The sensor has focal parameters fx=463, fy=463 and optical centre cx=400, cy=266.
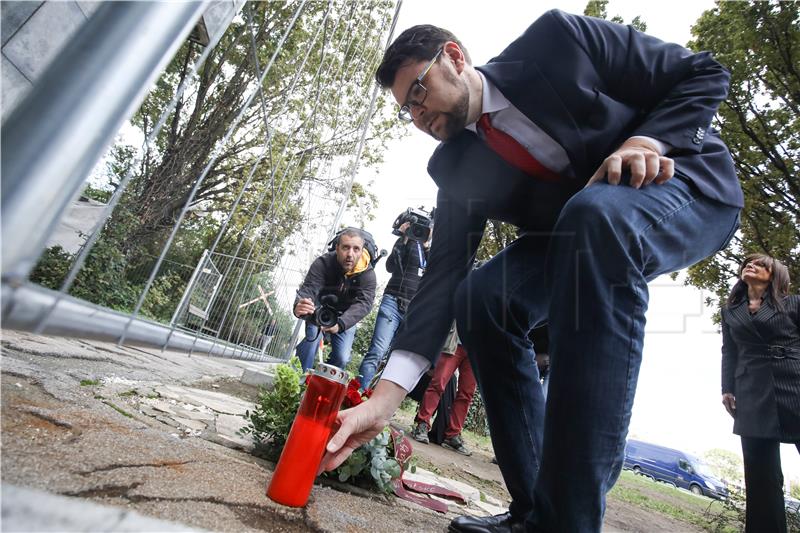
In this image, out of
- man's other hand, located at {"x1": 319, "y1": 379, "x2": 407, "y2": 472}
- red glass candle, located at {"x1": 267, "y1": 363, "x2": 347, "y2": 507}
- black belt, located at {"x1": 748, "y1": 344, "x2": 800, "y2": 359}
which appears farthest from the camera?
black belt, located at {"x1": 748, "y1": 344, "x2": 800, "y2": 359}

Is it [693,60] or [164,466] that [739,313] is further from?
[164,466]

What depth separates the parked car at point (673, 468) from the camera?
972 inches

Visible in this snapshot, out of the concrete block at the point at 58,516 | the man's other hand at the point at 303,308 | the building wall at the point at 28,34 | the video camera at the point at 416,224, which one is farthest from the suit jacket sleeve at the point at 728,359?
the building wall at the point at 28,34

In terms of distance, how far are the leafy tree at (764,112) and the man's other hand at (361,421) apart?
6.97 m

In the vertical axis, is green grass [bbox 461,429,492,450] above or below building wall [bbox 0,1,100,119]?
below

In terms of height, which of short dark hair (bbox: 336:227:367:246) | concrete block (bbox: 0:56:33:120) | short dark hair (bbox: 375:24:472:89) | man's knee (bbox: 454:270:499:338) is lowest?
man's knee (bbox: 454:270:499:338)

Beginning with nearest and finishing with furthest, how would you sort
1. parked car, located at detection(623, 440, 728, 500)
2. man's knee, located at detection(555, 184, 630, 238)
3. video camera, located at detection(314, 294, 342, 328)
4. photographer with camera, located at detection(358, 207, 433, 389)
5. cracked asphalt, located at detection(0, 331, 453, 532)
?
cracked asphalt, located at detection(0, 331, 453, 532) → man's knee, located at detection(555, 184, 630, 238) → video camera, located at detection(314, 294, 342, 328) → photographer with camera, located at detection(358, 207, 433, 389) → parked car, located at detection(623, 440, 728, 500)

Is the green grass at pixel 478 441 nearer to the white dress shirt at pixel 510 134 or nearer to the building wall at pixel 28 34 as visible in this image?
the white dress shirt at pixel 510 134

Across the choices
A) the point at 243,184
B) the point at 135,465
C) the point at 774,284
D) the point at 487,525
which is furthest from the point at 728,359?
the point at 243,184

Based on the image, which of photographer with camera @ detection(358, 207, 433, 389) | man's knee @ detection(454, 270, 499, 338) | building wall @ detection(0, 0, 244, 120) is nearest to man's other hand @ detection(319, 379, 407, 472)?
man's knee @ detection(454, 270, 499, 338)

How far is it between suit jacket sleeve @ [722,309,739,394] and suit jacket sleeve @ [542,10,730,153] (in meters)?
2.67

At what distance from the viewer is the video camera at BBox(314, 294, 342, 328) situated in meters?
3.80

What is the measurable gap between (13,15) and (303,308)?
2488mm

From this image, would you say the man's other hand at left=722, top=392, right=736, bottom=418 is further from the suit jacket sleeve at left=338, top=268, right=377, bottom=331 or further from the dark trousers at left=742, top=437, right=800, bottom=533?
the suit jacket sleeve at left=338, top=268, right=377, bottom=331
